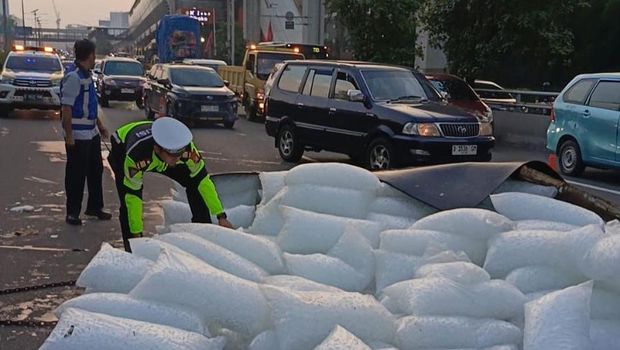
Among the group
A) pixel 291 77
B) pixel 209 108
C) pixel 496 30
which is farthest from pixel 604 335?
pixel 496 30

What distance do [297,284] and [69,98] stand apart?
474 centimetres

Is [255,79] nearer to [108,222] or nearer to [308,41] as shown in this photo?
[108,222]

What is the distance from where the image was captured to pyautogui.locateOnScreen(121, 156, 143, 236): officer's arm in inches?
181

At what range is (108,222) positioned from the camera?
25.0ft

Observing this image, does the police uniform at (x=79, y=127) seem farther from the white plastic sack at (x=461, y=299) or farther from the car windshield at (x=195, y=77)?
the car windshield at (x=195, y=77)

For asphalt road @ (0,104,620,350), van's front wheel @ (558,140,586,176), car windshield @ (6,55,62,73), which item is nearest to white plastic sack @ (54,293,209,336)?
asphalt road @ (0,104,620,350)

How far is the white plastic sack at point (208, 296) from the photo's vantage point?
3172 millimetres

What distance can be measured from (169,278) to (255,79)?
1932 cm

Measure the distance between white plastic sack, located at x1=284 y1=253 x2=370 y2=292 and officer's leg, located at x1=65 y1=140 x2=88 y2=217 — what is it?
4.35 m

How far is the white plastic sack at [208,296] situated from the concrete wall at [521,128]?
48.2 feet

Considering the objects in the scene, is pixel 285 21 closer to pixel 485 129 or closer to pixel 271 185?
pixel 485 129

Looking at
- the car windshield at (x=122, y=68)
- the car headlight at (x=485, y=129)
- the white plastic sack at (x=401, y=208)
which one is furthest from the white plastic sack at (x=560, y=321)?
the car windshield at (x=122, y=68)

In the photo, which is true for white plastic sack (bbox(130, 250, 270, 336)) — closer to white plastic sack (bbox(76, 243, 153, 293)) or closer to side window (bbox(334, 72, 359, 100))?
white plastic sack (bbox(76, 243, 153, 293))

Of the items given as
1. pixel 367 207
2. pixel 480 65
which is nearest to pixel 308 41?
pixel 480 65
